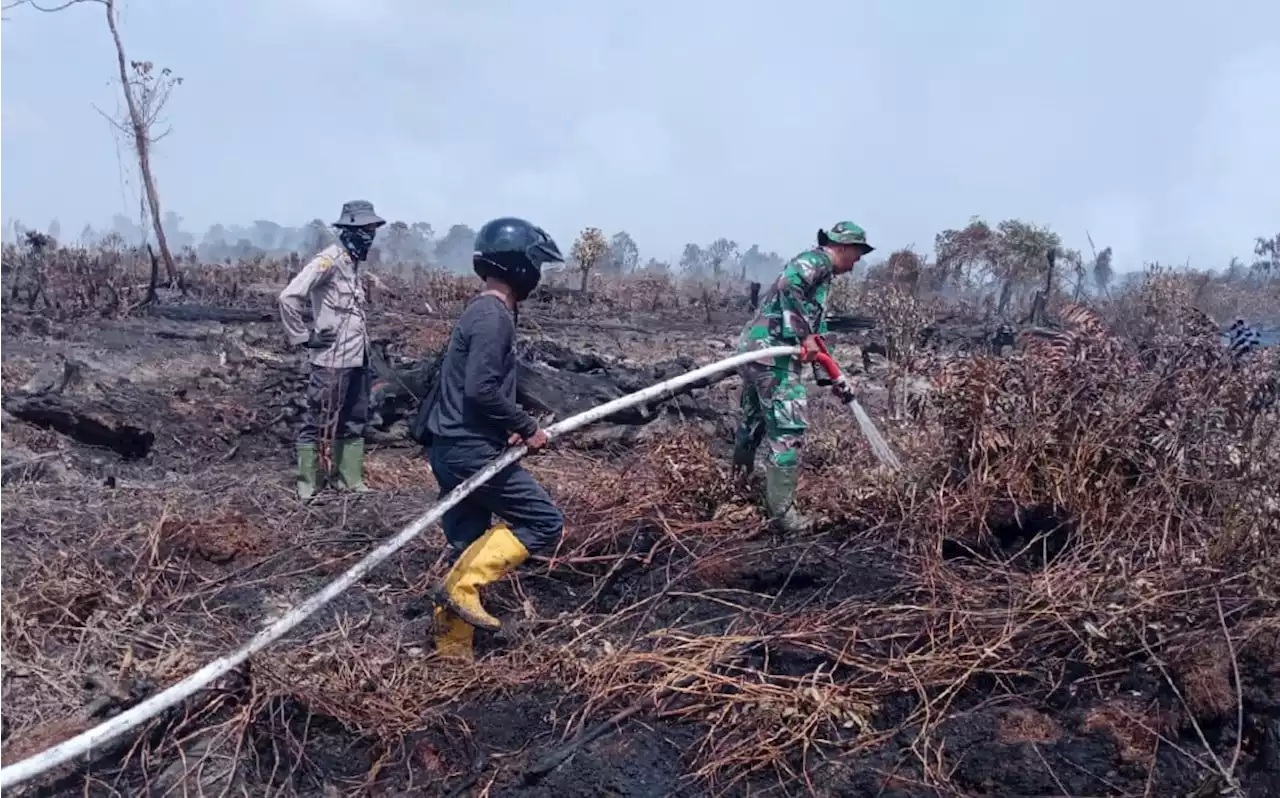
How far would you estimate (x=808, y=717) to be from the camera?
11.3 ft

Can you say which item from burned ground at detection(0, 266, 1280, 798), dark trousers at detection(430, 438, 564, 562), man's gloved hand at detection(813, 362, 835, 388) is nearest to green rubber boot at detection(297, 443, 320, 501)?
burned ground at detection(0, 266, 1280, 798)

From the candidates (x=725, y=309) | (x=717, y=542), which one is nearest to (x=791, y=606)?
(x=717, y=542)

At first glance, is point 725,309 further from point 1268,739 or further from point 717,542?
point 1268,739

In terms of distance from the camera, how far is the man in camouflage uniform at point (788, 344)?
494cm

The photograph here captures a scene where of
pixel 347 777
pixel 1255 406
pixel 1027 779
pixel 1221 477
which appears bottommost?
pixel 347 777

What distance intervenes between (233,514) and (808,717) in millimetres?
3223

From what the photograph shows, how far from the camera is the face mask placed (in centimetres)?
616

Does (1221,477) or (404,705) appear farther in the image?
(1221,477)

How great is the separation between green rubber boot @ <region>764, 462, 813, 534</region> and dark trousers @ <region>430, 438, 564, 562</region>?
1162 mm

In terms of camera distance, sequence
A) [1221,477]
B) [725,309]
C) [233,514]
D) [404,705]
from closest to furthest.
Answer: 1. [404,705]
2. [1221,477]
3. [233,514]
4. [725,309]

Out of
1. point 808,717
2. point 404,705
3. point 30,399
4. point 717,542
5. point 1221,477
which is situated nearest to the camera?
point 808,717

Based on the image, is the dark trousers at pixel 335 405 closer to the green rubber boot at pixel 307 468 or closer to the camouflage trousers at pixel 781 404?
the green rubber boot at pixel 307 468

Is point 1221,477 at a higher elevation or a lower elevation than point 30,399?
higher

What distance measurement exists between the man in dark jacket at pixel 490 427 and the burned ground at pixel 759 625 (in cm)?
26
